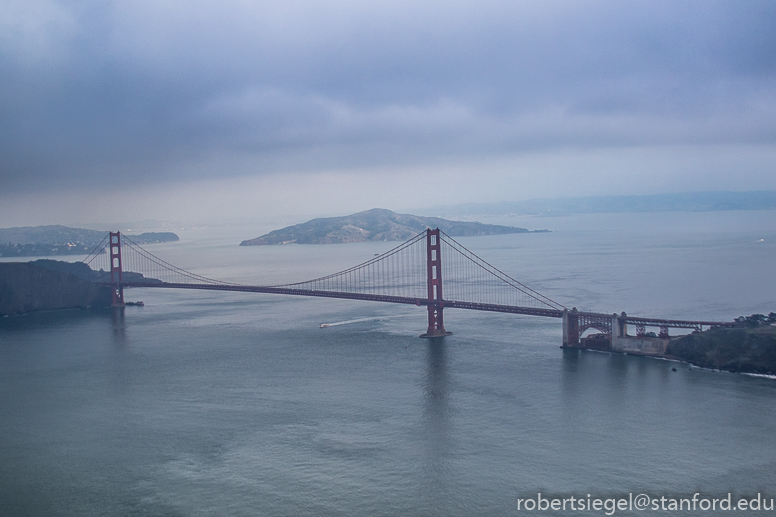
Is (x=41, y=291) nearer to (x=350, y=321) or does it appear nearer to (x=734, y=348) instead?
(x=350, y=321)

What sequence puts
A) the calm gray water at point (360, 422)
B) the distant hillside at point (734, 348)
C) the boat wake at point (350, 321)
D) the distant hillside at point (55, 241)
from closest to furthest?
the calm gray water at point (360, 422)
the distant hillside at point (734, 348)
the boat wake at point (350, 321)
the distant hillside at point (55, 241)


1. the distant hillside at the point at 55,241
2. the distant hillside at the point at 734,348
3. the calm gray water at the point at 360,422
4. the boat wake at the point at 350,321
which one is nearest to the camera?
the calm gray water at the point at 360,422

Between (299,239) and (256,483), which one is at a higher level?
(299,239)

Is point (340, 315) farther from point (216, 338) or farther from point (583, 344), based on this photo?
point (583, 344)

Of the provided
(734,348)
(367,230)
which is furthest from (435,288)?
(367,230)

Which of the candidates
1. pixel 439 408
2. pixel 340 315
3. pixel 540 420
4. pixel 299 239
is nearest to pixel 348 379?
pixel 439 408

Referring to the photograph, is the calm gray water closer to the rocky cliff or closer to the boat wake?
the boat wake

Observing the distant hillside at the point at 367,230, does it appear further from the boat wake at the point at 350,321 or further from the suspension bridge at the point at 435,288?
the boat wake at the point at 350,321

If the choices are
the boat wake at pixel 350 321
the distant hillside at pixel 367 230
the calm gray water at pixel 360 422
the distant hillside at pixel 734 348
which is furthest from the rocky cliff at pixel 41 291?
the distant hillside at pixel 367 230
